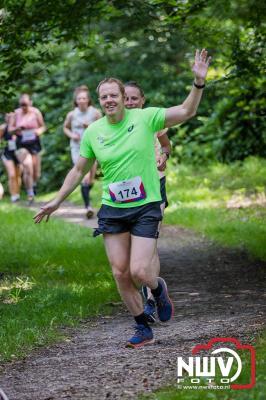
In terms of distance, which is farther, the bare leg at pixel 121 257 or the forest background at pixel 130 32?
the forest background at pixel 130 32

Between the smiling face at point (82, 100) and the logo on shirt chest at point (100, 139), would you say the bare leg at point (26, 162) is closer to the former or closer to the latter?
the smiling face at point (82, 100)

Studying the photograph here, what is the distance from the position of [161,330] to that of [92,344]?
25.4 inches

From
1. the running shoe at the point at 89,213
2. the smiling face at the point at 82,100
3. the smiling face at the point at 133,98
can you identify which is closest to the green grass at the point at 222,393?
the smiling face at the point at 133,98

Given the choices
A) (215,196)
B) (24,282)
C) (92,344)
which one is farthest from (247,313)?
(215,196)

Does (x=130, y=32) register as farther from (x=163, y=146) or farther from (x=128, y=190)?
(x=128, y=190)

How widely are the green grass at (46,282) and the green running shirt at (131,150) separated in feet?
4.87

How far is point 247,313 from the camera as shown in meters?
7.43

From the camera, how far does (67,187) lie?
666 centimetres

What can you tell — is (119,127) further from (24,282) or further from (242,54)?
(242,54)

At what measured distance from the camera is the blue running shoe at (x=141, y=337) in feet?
21.3

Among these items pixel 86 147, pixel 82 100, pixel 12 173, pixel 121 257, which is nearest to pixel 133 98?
pixel 86 147

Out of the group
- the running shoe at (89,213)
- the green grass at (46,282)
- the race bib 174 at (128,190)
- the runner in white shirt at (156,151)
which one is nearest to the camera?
the race bib 174 at (128,190)

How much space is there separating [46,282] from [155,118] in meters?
3.45

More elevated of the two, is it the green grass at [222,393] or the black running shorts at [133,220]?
the black running shorts at [133,220]
